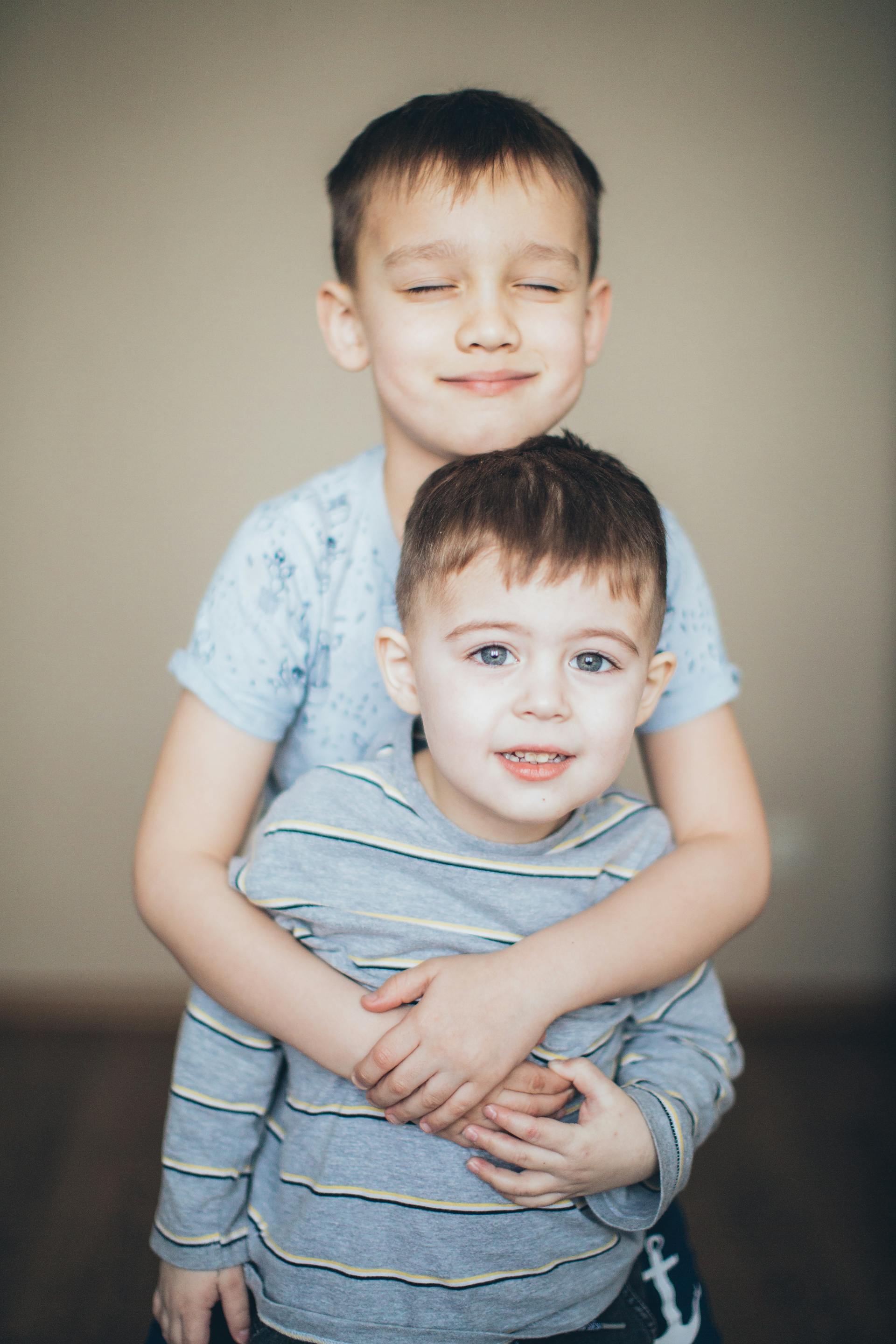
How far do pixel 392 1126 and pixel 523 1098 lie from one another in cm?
11

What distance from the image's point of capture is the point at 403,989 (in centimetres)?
86

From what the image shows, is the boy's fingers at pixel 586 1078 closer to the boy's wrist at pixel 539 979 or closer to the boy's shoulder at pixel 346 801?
the boy's wrist at pixel 539 979

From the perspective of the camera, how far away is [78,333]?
7.03 feet

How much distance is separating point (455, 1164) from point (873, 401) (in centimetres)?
189

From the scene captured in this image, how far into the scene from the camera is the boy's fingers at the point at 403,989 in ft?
2.83

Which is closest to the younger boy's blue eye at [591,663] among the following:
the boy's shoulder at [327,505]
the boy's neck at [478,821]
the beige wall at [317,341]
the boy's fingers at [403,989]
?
the boy's neck at [478,821]

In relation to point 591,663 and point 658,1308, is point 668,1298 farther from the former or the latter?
point 591,663

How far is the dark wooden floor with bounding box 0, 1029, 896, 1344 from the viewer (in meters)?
1.63

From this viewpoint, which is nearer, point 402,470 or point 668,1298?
point 668,1298

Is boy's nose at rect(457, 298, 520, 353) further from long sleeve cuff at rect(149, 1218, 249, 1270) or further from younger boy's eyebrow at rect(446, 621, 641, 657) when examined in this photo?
long sleeve cuff at rect(149, 1218, 249, 1270)

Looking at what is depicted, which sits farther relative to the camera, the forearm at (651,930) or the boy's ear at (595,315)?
the boy's ear at (595,315)

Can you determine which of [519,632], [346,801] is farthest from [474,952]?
[519,632]

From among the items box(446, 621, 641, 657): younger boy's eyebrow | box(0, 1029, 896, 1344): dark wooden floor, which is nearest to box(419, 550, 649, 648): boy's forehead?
box(446, 621, 641, 657): younger boy's eyebrow

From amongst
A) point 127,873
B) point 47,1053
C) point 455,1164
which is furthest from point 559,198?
point 47,1053
